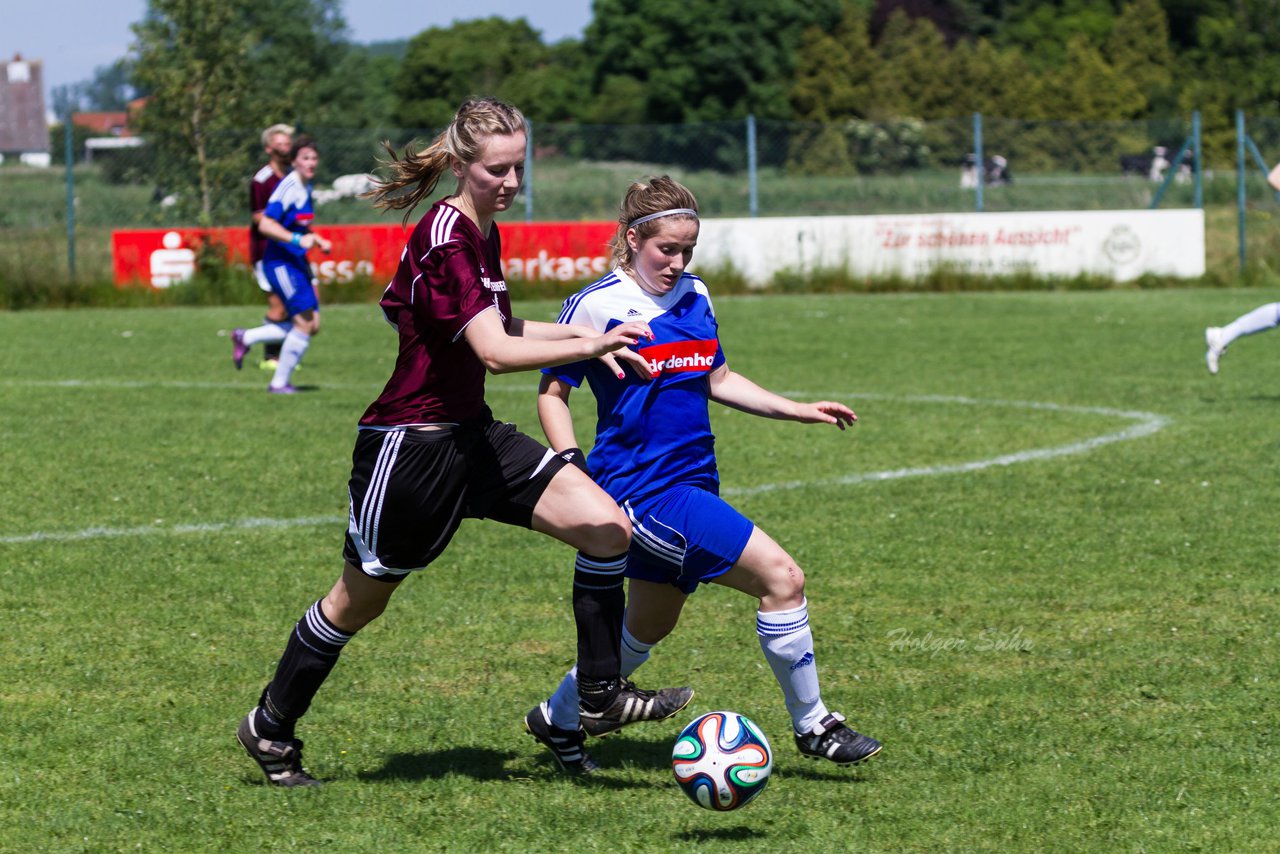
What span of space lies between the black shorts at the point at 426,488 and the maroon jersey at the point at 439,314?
6 centimetres

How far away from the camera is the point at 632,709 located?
481 cm

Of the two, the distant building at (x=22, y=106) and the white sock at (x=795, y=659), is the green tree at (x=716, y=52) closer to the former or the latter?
the distant building at (x=22, y=106)

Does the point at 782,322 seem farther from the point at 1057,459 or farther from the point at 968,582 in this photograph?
the point at 968,582

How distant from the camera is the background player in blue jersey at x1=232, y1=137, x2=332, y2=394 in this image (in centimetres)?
1326

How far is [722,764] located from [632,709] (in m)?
0.63

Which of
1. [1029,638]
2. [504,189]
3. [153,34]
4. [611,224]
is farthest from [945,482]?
[153,34]

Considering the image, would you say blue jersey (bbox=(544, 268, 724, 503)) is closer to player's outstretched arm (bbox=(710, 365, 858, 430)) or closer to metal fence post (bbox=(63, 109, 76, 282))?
player's outstretched arm (bbox=(710, 365, 858, 430))

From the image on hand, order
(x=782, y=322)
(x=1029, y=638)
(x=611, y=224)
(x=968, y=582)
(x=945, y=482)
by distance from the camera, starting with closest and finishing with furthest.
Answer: (x=1029, y=638) → (x=968, y=582) → (x=945, y=482) → (x=782, y=322) → (x=611, y=224)

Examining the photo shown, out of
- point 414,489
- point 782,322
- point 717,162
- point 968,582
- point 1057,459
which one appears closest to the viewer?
point 414,489

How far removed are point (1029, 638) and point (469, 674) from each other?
6.59ft

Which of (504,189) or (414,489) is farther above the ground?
(504,189)

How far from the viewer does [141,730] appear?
16.3 ft

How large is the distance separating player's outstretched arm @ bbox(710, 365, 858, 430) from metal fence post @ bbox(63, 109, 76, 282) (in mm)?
18449

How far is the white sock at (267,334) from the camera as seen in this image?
14070 mm
